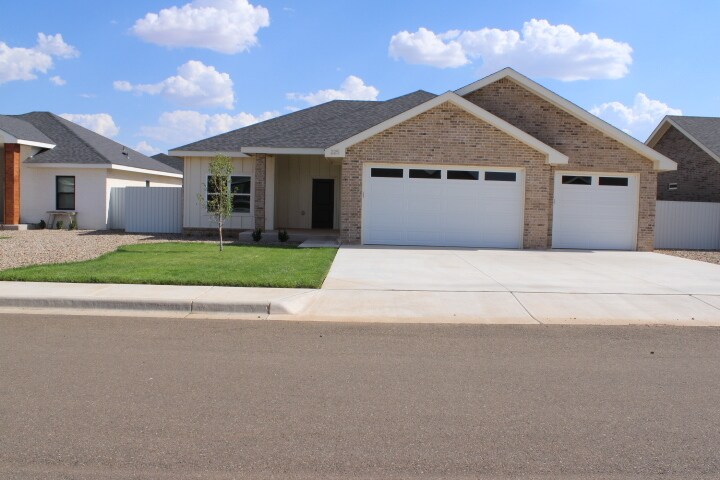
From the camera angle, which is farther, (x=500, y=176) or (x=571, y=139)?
(x=571, y=139)

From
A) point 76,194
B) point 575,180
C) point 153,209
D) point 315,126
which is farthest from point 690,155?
point 76,194

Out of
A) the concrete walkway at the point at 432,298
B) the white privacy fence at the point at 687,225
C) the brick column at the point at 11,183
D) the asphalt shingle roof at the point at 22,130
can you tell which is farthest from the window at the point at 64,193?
the white privacy fence at the point at 687,225

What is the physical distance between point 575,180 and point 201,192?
13.2 metres

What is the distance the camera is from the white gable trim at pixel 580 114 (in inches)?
800

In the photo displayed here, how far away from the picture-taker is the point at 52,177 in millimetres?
27000

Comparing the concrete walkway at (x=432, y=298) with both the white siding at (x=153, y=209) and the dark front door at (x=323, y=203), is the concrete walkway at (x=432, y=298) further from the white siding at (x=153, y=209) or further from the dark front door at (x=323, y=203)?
the white siding at (x=153, y=209)

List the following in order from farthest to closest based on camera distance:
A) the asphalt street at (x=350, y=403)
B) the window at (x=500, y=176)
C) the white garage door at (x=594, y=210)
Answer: the white garage door at (x=594, y=210) → the window at (x=500, y=176) → the asphalt street at (x=350, y=403)

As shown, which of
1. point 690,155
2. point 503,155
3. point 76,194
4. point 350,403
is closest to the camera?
point 350,403

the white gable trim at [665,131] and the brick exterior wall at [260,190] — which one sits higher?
the white gable trim at [665,131]

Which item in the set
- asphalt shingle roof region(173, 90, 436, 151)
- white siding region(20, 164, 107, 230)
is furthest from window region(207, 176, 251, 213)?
white siding region(20, 164, 107, 230)

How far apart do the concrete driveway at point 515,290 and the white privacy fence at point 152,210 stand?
34.9 feet

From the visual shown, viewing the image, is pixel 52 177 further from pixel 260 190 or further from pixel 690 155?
pixel 690 155

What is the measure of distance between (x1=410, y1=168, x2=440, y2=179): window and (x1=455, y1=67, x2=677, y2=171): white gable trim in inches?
120

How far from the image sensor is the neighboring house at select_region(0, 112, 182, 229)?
26.3 m
